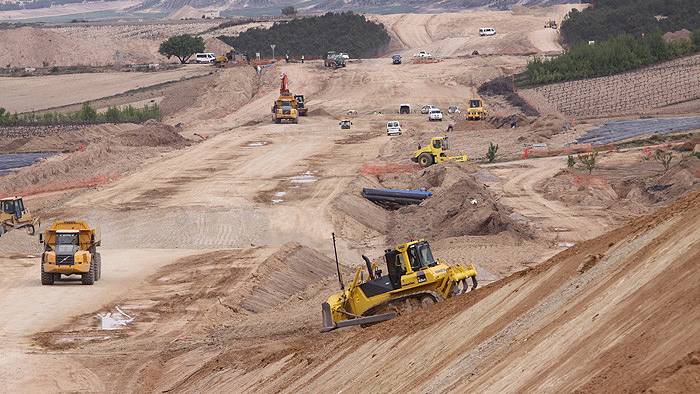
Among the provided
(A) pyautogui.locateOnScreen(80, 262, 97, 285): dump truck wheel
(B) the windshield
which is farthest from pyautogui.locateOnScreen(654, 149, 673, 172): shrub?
(B) the windshield

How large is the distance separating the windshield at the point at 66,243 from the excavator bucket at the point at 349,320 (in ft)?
43.5

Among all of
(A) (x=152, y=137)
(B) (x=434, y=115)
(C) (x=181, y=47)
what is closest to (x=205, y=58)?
(C) (x=181, y=47)

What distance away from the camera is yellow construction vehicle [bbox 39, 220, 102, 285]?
3697 cm

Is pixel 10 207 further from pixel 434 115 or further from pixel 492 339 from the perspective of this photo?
pixel 434 115

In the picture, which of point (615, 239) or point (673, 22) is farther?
point (673, 22)

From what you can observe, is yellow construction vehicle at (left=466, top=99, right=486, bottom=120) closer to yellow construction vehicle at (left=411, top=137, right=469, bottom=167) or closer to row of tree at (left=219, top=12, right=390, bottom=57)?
yellow construction vehicle at (left=411, top=137, right=469, bottom=167)

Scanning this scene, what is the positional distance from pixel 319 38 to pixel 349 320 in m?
129

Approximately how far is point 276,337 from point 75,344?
5146 mm

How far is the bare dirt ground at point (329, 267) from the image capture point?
641 inches

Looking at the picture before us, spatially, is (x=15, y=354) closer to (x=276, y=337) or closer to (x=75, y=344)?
(x=75, y=344)

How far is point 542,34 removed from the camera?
477 feet

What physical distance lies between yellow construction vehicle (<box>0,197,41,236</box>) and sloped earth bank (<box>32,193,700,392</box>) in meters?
15.5

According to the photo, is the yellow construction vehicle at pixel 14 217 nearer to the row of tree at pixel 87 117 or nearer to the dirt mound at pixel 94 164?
the dirt mound at pixel 94 164

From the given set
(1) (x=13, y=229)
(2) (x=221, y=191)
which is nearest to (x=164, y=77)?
(2) (x=221, y=191)
